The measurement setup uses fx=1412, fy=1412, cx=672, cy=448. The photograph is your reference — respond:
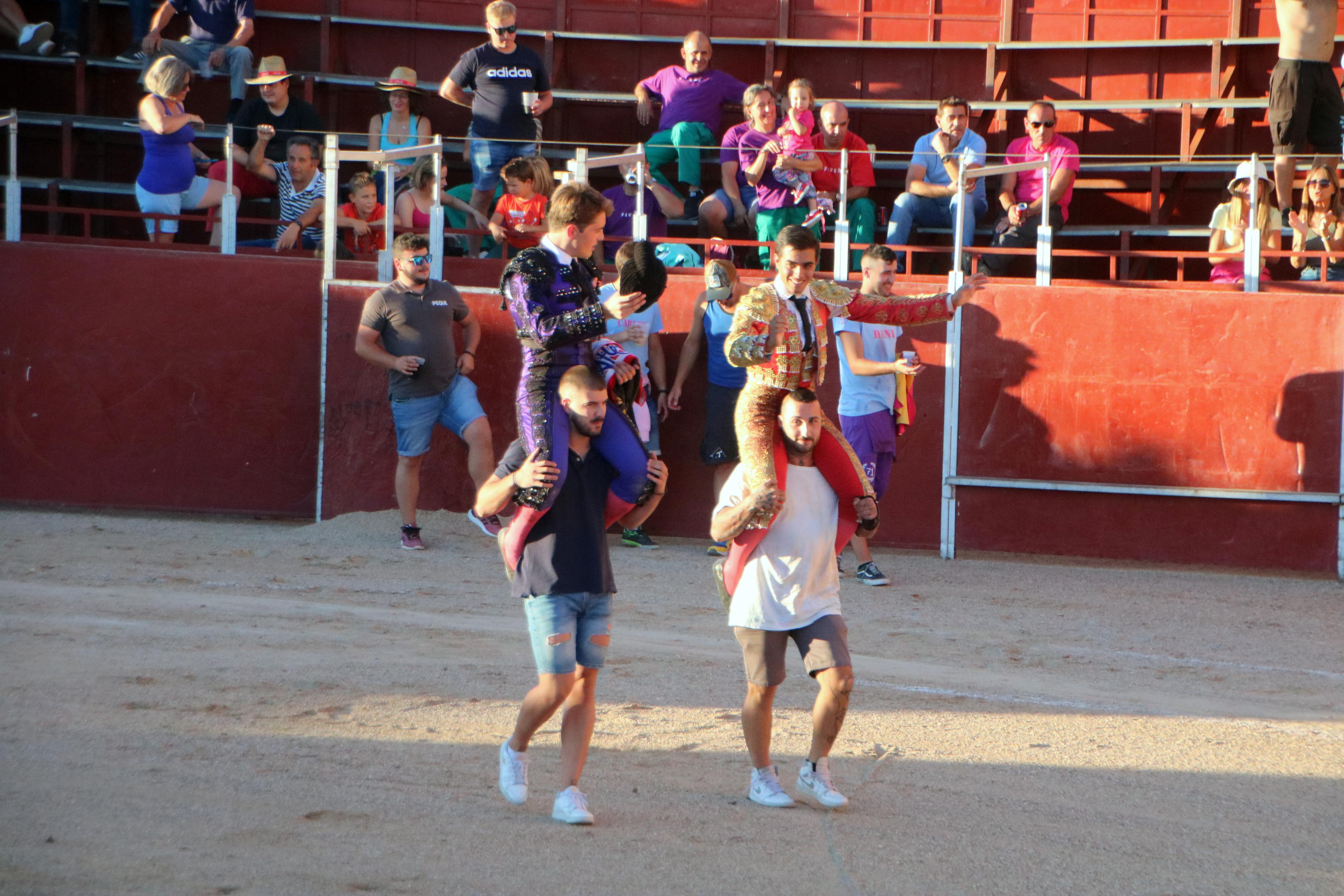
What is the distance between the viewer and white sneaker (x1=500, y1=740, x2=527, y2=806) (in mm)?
4875

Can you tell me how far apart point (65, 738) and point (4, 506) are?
646 centimetres

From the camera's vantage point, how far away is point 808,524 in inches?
193

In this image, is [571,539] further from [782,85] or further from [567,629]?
[782,85]

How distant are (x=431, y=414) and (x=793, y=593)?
5364mm

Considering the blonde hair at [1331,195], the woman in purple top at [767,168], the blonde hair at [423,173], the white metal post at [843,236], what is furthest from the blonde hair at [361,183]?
the blonde hair at [1331,195]

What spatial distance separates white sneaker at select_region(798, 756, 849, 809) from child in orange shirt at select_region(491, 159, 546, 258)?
634cm

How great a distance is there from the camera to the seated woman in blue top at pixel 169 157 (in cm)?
1130

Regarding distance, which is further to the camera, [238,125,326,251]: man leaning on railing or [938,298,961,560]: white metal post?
[238,125,326,251]: man leaning on railing

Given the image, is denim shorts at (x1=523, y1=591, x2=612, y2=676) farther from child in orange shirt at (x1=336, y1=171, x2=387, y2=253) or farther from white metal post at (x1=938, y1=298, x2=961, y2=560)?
child in orange shirt at (x1=336, y1=171, x2=387, y2=253)

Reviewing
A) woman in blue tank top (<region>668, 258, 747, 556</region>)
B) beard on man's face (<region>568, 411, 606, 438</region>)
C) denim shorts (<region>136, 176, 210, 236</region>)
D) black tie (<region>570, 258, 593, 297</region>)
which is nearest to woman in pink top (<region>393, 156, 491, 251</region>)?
denim shorts (<region>136, 176, 210, 236</region>)

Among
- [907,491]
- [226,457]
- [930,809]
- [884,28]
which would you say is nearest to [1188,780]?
[930,809]

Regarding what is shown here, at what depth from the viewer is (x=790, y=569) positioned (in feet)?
16.0

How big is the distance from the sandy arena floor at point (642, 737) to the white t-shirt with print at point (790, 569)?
27.7 inches

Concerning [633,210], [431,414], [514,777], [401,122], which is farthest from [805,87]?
[514,777]
